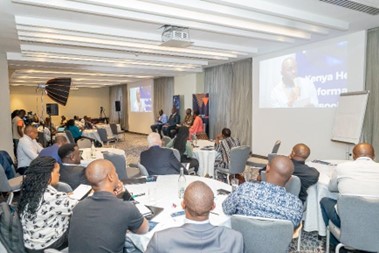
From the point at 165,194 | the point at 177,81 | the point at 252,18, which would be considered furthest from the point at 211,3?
the point at 177,81

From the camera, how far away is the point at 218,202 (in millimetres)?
2494

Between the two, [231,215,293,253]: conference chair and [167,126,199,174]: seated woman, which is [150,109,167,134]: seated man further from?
[231,215,293,253]: conference chair

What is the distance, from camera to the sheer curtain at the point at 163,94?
43.8 ft

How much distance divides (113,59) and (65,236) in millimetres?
6830

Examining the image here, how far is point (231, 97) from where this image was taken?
32.3 ft

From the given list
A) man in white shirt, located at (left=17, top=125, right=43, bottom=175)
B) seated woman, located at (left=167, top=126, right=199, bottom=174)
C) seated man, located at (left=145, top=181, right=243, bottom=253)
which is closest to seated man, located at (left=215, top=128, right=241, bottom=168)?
seated woman, located at (left=167, top=126, right=199, bottom=174)

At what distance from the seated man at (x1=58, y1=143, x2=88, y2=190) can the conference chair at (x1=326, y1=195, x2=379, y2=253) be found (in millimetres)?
2520

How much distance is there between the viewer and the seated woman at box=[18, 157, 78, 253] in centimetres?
204

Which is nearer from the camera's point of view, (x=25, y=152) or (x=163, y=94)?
(x=25, y=152)

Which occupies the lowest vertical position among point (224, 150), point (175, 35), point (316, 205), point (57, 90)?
point (316, 205)

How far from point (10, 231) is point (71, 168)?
3.90 ft

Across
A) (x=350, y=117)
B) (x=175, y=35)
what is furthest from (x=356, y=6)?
(x=175, y=35)

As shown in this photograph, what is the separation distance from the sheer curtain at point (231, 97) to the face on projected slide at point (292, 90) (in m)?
1.29

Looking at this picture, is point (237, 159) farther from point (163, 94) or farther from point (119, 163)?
point (163, 94)
